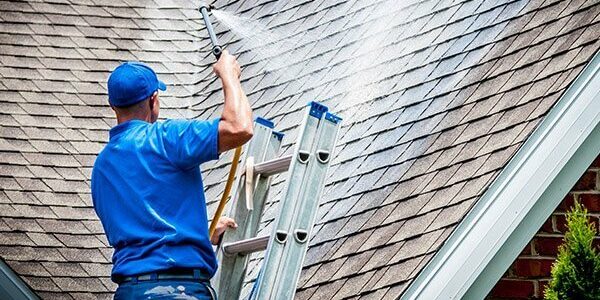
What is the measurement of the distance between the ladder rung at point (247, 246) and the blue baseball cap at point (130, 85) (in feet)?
2.63

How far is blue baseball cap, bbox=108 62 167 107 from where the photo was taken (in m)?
6.62

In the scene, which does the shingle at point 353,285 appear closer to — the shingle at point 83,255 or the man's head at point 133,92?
the man's head at point 133,92

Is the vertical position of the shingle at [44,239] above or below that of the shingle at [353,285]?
above

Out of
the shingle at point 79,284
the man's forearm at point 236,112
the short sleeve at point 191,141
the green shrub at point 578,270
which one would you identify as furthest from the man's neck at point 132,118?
the shingle at point 79,284

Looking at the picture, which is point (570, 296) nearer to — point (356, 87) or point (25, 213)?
point (356, 87)

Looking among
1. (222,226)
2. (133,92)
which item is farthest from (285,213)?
(133,92)

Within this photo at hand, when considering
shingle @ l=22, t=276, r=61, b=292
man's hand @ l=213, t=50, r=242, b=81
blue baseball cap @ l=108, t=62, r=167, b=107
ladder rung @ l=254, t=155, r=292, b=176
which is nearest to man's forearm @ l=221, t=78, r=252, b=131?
man's hand @ l=213, t=50, r=242, b=81

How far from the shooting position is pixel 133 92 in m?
6.66

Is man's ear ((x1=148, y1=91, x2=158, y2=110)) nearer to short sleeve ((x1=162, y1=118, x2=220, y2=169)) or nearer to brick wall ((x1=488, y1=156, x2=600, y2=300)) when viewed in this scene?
short sleeve ((x1=162, y1=118, x2=220, y2=169))

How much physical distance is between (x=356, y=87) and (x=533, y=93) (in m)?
1.75

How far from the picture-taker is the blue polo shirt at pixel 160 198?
21.0ft

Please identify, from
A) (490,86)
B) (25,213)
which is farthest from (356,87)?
(25,213)

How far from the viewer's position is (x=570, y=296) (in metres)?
6.70

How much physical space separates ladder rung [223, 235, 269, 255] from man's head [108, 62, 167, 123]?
0.70 meters
